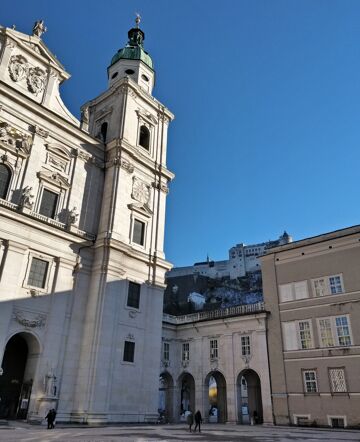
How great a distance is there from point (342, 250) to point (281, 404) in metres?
13.1

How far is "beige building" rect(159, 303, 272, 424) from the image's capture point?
113 feet

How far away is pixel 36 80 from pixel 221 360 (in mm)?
28484

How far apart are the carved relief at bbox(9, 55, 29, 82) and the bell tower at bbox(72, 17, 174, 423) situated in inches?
231

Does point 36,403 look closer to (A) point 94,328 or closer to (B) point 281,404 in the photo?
(A) point 94,328

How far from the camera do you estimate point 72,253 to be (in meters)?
25.9

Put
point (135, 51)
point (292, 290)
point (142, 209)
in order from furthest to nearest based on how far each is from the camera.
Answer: point (135, 51)
point (292, 290)
point (142, 209)

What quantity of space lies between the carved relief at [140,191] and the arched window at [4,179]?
9.36 m

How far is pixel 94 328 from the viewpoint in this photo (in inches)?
965

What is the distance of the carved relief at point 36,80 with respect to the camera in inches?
1085

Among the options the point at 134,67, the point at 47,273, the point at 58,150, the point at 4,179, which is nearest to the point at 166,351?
the point at 47,273

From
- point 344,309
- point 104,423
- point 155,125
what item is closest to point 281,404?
point 344,309

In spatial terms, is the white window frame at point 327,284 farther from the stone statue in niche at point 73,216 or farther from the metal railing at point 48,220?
the stone statue in niche at point 73,216

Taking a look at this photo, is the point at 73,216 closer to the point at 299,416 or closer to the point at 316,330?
the point at 316,330

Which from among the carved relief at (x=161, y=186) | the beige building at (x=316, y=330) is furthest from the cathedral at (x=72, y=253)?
the beige building at (x=316, y=330)
